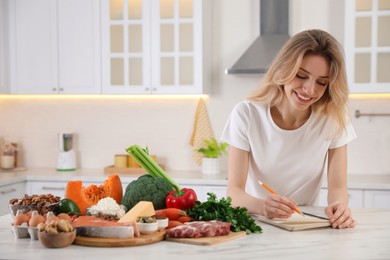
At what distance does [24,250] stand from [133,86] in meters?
3.09

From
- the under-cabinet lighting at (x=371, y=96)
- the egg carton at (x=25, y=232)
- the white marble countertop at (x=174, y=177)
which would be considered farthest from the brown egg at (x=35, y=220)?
the under-cabinet lighting at (x=371, y=96)

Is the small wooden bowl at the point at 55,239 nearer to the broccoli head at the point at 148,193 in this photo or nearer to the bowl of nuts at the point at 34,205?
the bowl of nuts at the point at 34,205

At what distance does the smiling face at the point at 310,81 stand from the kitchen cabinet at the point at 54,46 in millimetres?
2700

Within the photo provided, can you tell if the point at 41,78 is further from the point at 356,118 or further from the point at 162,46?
the point at 356,118

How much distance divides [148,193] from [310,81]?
2.56ft

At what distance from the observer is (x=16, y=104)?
5.54 m

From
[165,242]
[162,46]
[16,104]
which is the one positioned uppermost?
[162,46]

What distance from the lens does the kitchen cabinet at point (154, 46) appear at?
4.84 meters

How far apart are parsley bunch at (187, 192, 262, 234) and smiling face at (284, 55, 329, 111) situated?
1.87ft

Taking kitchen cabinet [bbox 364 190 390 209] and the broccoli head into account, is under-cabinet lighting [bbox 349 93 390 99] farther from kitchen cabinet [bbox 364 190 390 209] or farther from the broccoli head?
the broccoli head

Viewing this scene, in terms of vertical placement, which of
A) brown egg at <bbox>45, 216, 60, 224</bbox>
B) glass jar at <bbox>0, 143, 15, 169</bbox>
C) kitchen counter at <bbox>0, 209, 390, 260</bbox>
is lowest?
glass jar at <bbox>0, 143, 15, 169</bbox>

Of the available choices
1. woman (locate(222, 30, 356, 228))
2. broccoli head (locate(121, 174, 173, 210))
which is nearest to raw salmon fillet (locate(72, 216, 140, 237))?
broccoli head (locate(121, 174, 173, 210))

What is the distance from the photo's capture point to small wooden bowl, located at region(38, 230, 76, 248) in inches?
76.2

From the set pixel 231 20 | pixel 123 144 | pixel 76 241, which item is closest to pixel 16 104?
pixel 123 144
